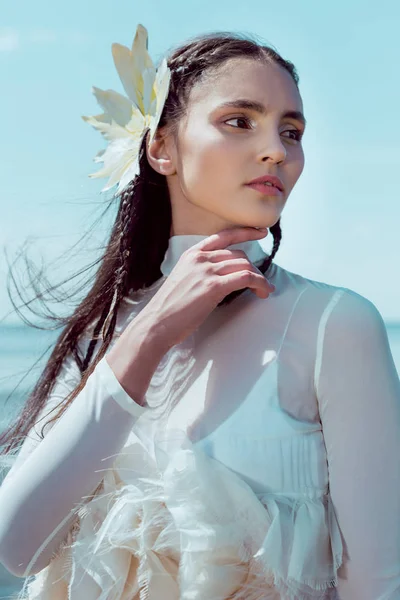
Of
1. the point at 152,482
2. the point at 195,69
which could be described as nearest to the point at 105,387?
the point at 152,482

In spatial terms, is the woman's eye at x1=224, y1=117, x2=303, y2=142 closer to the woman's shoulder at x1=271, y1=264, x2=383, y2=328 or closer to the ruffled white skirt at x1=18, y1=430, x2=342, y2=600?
the woman's shoulder at x1=271, y1=264, x2=383, y2=328

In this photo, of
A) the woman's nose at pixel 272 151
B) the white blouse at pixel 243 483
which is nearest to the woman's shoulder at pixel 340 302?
the white blouse at pixel 243 483

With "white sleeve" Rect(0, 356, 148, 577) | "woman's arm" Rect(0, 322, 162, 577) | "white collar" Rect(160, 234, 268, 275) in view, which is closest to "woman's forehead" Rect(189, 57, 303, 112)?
"white collar" Rect(160, 234, 268, 275)

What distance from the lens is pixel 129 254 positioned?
90.4 inches

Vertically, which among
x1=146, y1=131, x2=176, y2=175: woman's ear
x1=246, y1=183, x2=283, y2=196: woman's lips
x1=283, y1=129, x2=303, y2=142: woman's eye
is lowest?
x1=246, y1=183, x2=283, y2=196: woman's lips

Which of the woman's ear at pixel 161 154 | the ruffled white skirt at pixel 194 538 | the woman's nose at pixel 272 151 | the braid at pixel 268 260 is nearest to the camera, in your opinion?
the ruffled white skirt at pixel 194 538

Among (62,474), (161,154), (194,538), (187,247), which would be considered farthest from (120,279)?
(194,538)

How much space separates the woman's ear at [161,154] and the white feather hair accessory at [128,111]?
3 cm

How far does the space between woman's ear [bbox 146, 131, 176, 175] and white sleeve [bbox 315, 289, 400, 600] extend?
609mm

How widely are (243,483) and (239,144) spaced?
2.35ft

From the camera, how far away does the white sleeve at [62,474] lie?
182cm

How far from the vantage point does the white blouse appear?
176 centimetres

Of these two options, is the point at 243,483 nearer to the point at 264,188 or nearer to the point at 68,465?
the point at 68,465

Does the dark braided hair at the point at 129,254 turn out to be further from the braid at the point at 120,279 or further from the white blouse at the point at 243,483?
the white blouse at the point at 243,483
